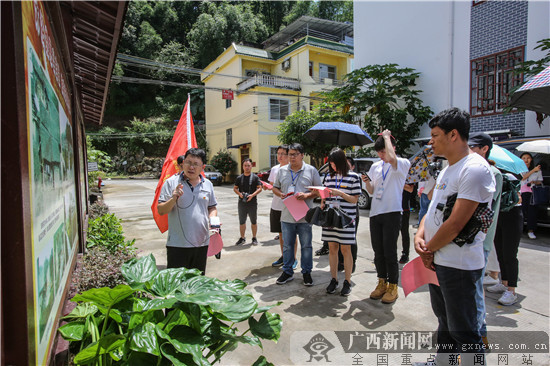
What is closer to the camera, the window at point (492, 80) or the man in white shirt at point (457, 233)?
the man in white shirt at point (457, 233)

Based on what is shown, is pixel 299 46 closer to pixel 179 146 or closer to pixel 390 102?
pixel 390 102

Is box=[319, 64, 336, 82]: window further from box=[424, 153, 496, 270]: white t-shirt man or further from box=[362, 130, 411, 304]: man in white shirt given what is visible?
box=[424, 153, 496, 270]: white t-shirt man

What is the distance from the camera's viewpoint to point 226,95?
21016 mm

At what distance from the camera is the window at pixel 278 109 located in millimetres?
22328

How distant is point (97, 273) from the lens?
2.84 metres

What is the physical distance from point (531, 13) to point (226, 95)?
15963 mm

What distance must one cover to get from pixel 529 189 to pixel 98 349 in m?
7.01

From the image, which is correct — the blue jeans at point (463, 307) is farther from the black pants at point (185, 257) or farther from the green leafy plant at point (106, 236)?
the green leafy plant at point (106, 236)

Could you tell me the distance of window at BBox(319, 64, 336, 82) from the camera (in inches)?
931

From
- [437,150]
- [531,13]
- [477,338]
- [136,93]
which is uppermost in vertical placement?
[136,93]

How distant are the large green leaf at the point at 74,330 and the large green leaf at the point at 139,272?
0.88ft

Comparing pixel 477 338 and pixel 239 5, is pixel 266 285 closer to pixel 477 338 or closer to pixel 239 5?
pixel 477 338

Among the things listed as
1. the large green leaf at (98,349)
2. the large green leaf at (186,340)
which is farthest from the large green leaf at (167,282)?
the large green leaf at (98,349)

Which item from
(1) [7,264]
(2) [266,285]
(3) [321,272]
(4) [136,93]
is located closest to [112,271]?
(2) [266,285]
